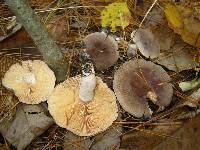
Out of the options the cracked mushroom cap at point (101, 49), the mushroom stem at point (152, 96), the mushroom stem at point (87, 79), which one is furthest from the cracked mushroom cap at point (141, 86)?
the mushroom stem at point (87, 79)

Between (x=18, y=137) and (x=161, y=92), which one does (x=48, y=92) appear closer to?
(x=18, y=137)

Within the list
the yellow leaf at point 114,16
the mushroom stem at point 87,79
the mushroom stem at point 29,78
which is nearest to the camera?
the mushroom stem at point 87,79

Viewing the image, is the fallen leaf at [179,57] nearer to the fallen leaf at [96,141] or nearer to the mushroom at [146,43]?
the mushroom at [146,43]

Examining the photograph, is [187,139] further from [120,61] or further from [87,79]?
[120,61]

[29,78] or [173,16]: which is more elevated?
[173,16]

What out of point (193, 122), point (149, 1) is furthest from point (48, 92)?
point (149, 1)

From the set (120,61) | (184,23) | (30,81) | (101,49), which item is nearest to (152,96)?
(120,61)
